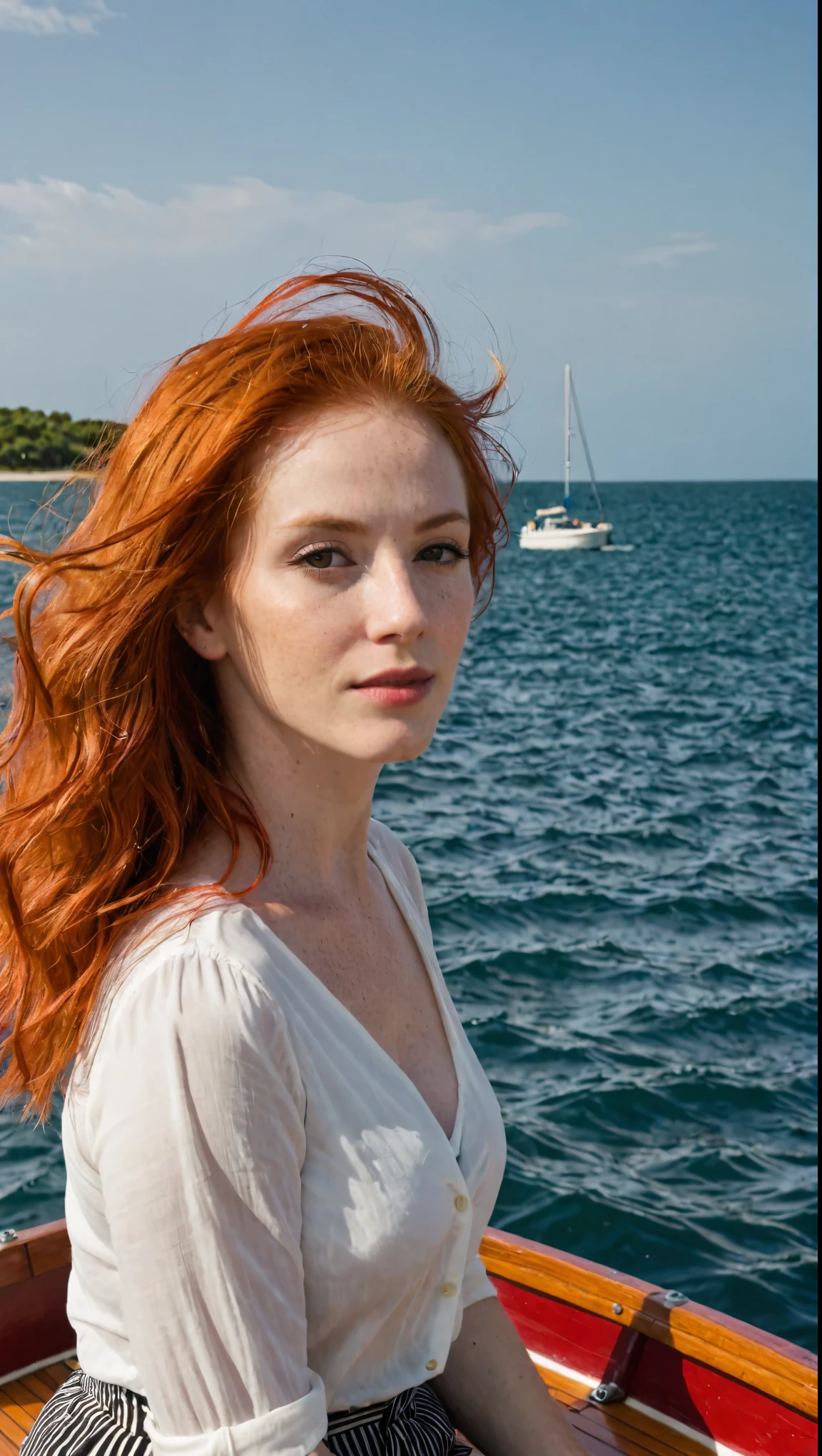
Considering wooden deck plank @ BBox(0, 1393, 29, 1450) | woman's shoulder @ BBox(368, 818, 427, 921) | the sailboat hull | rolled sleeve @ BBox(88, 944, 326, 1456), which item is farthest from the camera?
the sailboat hull

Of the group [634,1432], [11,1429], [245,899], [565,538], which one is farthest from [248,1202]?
[565,538]

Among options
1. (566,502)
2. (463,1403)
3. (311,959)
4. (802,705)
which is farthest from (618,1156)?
(566,502)

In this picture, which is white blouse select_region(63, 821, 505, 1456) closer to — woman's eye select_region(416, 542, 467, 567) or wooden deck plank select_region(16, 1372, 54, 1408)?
woman's eye select_region(416, 542, 467, 567)

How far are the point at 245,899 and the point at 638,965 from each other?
7512 millimetres

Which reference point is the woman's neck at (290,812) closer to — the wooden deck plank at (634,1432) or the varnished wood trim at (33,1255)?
the varnished wood trim at (33,1255)

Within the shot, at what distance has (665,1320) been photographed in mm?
2625

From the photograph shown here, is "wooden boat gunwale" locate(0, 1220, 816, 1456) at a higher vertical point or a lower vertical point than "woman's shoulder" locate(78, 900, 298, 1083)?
lower

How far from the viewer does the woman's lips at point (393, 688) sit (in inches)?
55.7

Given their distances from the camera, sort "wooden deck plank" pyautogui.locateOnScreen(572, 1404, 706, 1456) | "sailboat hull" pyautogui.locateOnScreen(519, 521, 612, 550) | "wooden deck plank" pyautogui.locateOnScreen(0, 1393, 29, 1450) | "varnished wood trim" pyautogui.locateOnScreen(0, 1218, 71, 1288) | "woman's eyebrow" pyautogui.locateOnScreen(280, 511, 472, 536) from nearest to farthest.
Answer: "woman's eyebrow" pyautogui.locateOnScreen(280, 511, 472, 536), "wooden deck plank" pyautogui.locateOnScreen(0, 1393, 29, 1450), "wooden deck plank" pyautogui.locateOnScreen(572, 1404, 706, 1456), "varnished wood trim" pyautogui.locateOnScreen(0, 1218, 71, 1288), "sailboat hull" pyautogui.locateOnScreen(519, 521, 612, 550)

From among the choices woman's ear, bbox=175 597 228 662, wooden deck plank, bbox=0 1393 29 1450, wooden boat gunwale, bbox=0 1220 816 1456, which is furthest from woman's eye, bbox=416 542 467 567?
wooden deck plank, bbox=0 1393 29 1450

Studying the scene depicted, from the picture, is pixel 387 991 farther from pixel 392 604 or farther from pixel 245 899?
pixel 392 604

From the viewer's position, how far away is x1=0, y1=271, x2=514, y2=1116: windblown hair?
1.41 meters

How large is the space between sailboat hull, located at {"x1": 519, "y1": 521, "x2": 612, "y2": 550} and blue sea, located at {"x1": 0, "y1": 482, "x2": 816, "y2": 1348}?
109ft

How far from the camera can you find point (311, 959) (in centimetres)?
151
